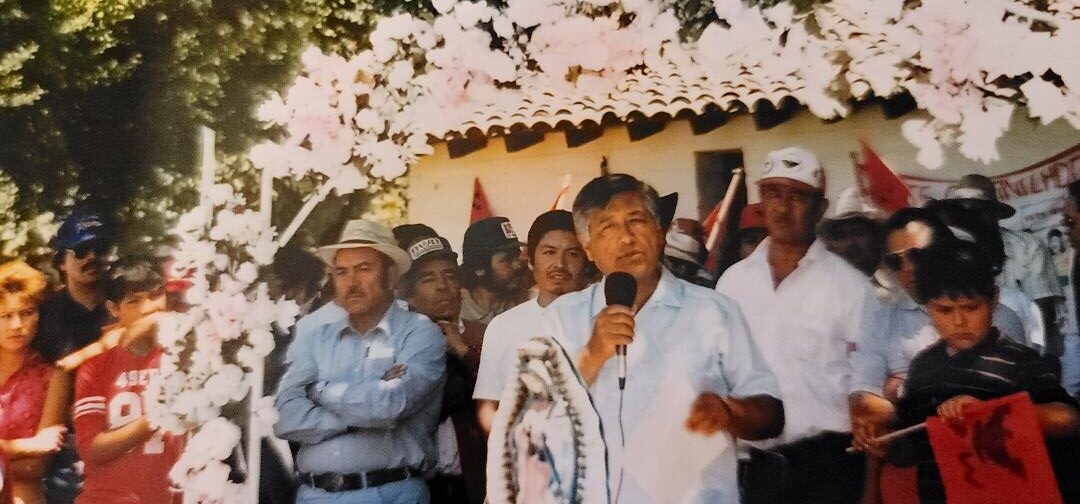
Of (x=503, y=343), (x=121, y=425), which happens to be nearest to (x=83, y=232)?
(x=121, y=425)

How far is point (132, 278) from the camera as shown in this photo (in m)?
3.72

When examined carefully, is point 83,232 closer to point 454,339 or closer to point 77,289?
point 77,289

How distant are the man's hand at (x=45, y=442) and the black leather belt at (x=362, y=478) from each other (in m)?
1.06

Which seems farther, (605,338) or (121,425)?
(121,425)

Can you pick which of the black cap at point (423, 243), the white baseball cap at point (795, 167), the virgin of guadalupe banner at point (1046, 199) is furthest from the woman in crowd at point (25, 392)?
the virgin of guadalupe banner at point (1046, 199)

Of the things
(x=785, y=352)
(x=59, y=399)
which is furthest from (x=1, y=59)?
(x=785, y=352)

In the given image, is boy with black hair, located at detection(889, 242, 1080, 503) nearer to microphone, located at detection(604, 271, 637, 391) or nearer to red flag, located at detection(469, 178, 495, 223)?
microphone, located at detection(604, 271, 637, 391)

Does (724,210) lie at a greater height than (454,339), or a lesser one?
greater

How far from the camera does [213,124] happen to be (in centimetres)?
371

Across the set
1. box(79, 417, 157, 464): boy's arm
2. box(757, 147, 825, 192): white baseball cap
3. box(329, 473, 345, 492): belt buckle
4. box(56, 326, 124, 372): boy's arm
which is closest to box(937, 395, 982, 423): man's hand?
box(757, 147, 825, 192): white baseball cap

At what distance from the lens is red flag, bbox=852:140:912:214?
10.1 feet

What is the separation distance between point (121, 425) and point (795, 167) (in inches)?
99.3

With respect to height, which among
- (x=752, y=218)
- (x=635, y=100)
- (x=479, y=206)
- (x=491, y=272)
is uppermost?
(x=635, y=100)

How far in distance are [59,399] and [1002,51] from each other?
3.45m
